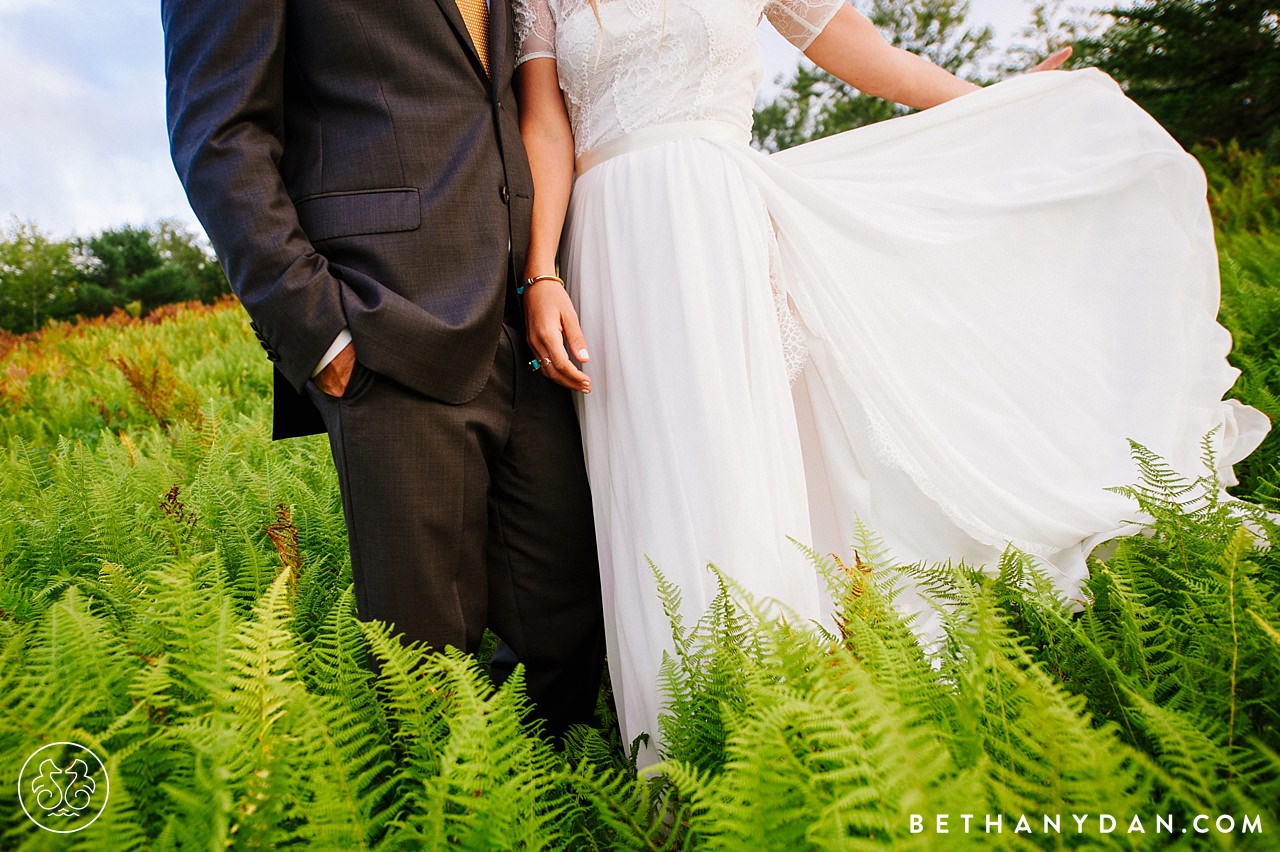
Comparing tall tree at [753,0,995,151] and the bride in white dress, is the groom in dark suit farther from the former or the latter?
tall tree at [753,0,995,151]

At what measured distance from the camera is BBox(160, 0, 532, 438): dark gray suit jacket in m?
1.57

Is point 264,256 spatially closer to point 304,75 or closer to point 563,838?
point 304,75

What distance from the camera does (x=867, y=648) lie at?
1391 mm

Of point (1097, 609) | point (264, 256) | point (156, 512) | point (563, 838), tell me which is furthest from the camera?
point (156, 512)

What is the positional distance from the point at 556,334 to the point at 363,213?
0.51 metres

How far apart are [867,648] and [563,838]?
0.66 metres

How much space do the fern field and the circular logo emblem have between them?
3 centimetres

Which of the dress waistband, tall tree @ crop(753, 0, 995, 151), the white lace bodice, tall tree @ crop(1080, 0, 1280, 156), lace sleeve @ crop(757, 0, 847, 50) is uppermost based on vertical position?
tall tree @ crop(753, 0, 995, 151)

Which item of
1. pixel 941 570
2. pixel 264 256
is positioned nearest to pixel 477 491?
pixel 264 256

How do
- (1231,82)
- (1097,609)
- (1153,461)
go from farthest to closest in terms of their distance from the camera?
(1231,82), (1153,461), (1097,609)

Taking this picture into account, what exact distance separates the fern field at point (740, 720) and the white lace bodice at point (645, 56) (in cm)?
124

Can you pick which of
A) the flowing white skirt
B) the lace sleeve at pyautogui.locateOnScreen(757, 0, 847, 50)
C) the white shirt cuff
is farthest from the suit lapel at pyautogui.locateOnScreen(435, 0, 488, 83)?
the lace sleeve at pyautogui.locateOnScreen(757, 0, 847, 50)

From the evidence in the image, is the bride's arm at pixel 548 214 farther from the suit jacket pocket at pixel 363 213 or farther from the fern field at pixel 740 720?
the fern field at pixel 740 720

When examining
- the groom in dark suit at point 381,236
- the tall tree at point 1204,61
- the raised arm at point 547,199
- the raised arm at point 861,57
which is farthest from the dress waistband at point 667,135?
the tall tree at point 1204,61
